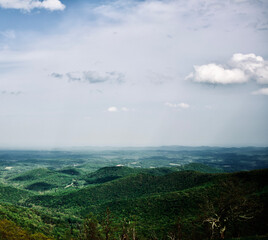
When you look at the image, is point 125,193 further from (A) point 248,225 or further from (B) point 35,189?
(B) point 35,189

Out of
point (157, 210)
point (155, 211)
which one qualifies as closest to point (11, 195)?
point (155, 211)

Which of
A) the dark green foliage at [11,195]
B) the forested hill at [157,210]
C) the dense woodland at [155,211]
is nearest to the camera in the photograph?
the dense woodland at [155,211]

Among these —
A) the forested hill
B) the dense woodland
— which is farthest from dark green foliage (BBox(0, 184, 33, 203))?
the forested hill

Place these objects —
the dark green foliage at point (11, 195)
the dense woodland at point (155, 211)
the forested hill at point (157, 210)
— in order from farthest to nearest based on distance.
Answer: the dark green foliage at point (11, 195) < the forested hill at point (157, 210) < the dense woodland at point (155, 211)

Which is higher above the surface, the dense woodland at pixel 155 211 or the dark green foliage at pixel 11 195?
the dense woodland at pixel 155 211

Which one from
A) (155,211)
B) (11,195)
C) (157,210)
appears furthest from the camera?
(11,195)

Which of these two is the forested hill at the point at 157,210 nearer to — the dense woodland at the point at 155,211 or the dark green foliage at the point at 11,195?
the dense woodland at the point at 155,211

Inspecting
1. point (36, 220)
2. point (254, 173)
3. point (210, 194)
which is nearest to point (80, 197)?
point (36, 220)

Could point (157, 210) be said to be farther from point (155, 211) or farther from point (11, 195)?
point (11, 195)

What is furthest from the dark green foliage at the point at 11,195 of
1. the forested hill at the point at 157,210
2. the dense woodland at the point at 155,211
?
the forested hill at the point at 157,210

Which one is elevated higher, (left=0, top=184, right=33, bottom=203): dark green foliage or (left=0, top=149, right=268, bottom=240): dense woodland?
(left=0, top=149, right=268, bottom=240): dense woodland

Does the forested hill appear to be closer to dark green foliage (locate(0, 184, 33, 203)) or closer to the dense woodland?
the dense woodland
